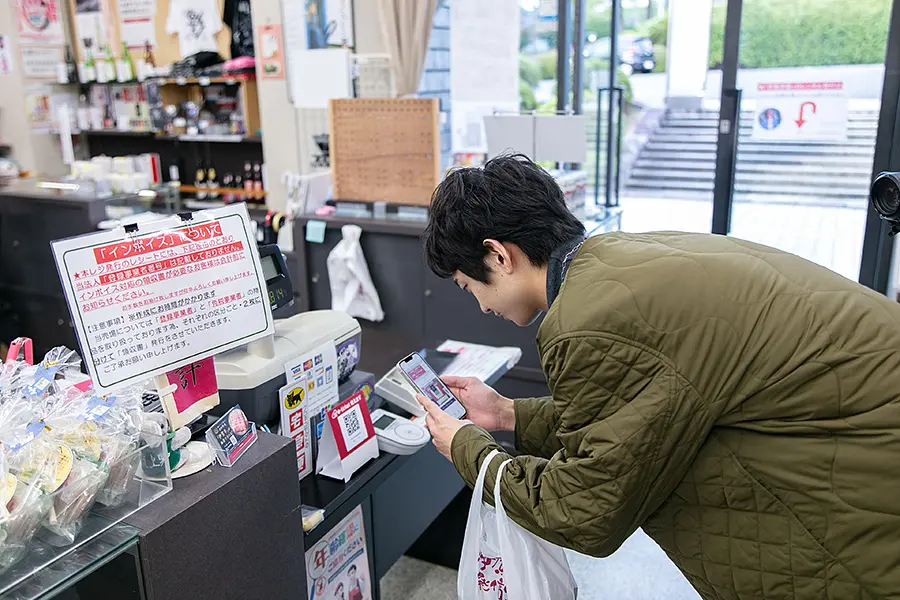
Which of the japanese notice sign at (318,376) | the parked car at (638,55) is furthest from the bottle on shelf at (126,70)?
the japanese notice sign at (318,376)

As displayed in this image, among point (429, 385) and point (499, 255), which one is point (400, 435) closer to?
point (429, 385)

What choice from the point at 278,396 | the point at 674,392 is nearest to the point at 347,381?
the point at 278,396

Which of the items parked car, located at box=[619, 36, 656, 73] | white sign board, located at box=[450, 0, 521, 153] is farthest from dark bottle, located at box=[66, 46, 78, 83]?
parked car, located at box=[619, 36, 656, 73]

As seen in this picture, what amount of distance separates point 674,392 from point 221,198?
489 centimetres

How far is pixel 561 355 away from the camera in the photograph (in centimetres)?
108

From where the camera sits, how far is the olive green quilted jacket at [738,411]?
1.05 meters

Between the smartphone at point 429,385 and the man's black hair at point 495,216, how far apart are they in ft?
1.01

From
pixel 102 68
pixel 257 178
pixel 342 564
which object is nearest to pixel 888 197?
pixel 342 564

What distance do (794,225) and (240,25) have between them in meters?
3.55

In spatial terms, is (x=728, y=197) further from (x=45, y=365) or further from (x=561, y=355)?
(x=45, y=365)

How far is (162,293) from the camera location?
3.99 feet

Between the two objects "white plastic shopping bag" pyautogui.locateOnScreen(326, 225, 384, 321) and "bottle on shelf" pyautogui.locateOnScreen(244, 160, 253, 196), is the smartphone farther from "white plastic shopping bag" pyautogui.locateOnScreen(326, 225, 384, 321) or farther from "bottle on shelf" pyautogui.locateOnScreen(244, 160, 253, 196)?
"bottle on shelf" pyautogui.locateOnScreen(244, 160, 253, 196)

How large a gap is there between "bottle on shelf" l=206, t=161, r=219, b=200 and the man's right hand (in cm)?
419

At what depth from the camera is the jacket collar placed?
1250mm
